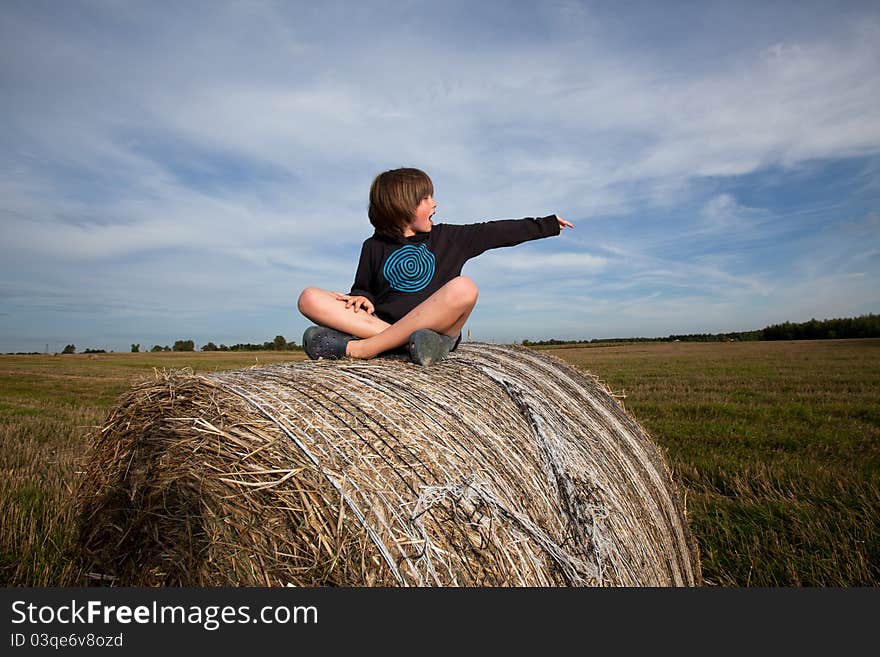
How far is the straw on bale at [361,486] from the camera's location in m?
1.86

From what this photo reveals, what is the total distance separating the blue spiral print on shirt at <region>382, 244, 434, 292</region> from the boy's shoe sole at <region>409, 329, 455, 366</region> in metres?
0.62

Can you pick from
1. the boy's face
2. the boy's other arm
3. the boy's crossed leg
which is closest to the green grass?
the boy's crossed leg

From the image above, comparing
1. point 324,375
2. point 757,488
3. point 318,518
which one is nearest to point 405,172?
point 324,375

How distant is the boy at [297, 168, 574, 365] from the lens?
9.50ft

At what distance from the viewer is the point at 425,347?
282 cm

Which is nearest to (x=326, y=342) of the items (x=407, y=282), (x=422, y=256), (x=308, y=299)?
(x=308, y=299)

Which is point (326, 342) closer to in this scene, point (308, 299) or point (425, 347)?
point (308, 299)

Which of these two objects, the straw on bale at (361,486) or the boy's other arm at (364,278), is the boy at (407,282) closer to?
the boy's other arm at (364,278)

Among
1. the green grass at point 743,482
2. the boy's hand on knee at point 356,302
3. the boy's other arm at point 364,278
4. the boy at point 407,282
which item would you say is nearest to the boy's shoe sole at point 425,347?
the boy at point 407,282

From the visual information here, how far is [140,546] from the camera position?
2.49 m

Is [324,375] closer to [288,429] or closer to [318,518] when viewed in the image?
[288,429]

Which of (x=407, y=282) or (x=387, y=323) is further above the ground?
(x=407, y=282)

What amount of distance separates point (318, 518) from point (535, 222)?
97.9 inches

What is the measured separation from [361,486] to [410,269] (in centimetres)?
178
